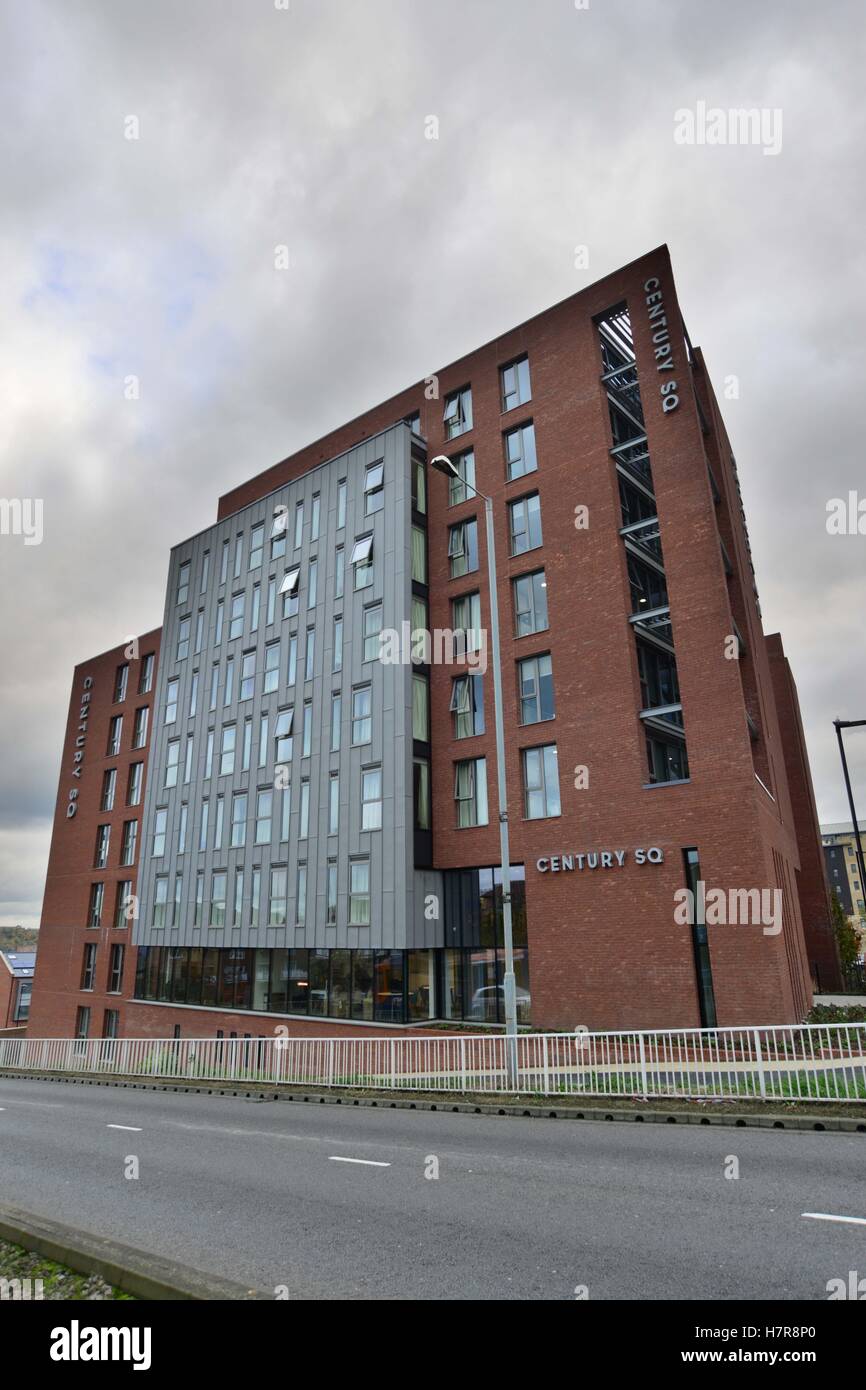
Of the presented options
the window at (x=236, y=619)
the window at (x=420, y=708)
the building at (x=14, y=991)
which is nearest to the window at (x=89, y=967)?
the building at (x=14, y=991)

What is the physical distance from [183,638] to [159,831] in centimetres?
978

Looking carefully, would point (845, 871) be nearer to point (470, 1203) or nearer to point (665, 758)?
point (665, 758)

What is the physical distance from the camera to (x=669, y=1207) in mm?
7480

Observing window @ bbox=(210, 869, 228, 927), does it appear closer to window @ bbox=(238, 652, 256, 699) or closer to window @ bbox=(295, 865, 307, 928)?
window @ bbox=(295, 865, 307, 928)

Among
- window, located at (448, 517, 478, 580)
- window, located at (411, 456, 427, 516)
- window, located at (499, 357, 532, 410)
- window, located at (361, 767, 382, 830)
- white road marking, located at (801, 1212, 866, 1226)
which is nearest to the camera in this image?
white road marking, located at (801, 1212, 866, 1226)

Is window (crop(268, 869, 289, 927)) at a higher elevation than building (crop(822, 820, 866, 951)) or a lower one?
lower

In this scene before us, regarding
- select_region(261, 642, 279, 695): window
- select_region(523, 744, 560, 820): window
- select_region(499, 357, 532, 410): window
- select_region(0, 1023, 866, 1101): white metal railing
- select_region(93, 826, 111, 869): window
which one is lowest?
select_region(0, 1023, 866, 1101): white metal railing

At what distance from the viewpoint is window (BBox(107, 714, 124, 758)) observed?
48.7 metres

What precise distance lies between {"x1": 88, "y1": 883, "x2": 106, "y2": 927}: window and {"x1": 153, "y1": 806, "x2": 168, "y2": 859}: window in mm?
10411

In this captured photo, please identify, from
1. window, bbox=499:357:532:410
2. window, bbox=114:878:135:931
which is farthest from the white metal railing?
window, bbox=499:357:532:410

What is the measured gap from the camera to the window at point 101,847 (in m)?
46.3
